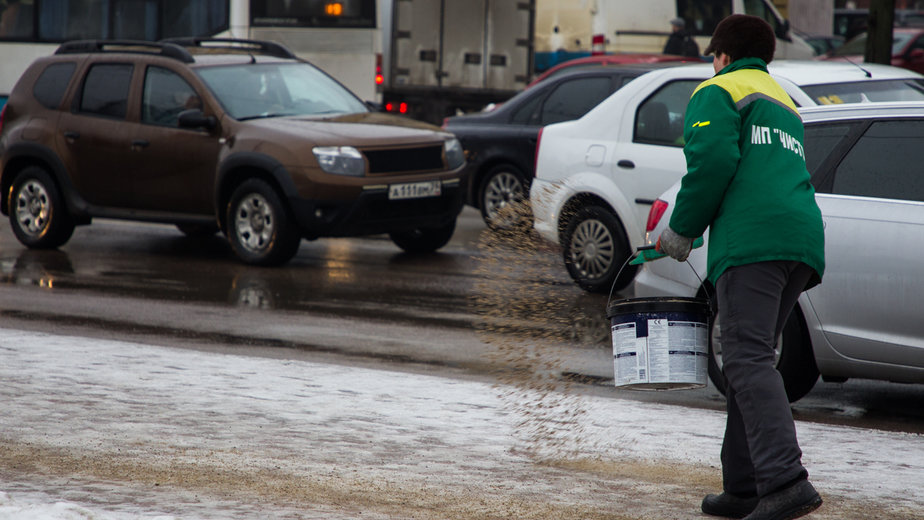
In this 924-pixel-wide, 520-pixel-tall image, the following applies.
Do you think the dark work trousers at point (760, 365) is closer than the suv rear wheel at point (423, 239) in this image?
Yes

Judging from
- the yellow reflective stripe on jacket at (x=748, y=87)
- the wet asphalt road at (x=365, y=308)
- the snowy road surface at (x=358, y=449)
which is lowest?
the wet asphalt road at (x=365, y=308)

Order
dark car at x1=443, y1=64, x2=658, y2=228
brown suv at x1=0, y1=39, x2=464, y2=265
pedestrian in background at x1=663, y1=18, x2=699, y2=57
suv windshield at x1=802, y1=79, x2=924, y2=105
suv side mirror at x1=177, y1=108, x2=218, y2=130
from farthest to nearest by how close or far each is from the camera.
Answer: pedestrian in background at x1=663, y1=18, x2=699, y2=57 < dark car at x1=443, y1=64, x2=658, y2=228 < suv side mirror at x1=177, y1=108, x2=218, y2=130 < brown suv at x1=0, y1=39, x2=464, y2=265 < suv windshield at x1=802, y1=79, x2=924, y2=105

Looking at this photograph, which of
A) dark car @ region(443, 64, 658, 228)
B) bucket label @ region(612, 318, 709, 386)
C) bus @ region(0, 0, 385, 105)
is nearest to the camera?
bucket label @ region(612, 318, 709, 386)

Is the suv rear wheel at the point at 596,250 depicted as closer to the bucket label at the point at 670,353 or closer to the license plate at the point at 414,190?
the license plate at the point at 414,190

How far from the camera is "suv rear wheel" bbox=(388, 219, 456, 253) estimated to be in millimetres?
12891

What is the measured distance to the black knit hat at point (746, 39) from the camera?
4.70 meters

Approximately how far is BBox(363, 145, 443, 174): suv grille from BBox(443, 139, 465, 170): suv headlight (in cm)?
9

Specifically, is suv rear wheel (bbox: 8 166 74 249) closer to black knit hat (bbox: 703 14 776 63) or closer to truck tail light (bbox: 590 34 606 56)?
black knit hat (bbox: 703 14 776 63)

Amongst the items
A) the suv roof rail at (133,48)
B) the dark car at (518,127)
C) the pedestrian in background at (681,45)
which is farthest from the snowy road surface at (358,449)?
the pedestrian in background at (681,45)

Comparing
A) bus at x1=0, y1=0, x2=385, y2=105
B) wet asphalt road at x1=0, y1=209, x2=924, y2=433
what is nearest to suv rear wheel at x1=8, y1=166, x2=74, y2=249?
wet asphalt road at x1=0, y1=209, x2=924, y2=433

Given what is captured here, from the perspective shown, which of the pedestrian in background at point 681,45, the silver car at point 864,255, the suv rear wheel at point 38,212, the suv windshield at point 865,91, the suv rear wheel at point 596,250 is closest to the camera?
the silver car at point 864,255

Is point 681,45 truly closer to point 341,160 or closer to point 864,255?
point 341,160

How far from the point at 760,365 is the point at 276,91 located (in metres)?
8.78

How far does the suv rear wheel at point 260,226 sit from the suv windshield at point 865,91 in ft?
15.0
